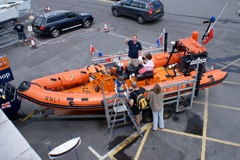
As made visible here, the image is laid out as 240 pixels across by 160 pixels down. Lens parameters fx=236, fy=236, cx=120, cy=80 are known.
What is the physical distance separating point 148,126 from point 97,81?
233 cm

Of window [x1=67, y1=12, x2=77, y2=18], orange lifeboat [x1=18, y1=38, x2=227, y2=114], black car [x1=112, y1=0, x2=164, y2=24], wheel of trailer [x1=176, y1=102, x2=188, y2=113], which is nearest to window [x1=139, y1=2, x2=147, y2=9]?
black car [x1=112, y1=0, x2=164, y2=24]

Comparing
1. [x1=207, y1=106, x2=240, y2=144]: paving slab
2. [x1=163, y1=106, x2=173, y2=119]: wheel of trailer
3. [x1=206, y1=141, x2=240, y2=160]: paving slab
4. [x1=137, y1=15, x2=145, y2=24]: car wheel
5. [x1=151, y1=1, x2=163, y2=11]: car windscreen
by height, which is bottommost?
[x1=206, y1=141, x2=240, y2=160]: paving slab

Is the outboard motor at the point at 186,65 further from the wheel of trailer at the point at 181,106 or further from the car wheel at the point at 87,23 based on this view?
the car wheel at the point at 87,23

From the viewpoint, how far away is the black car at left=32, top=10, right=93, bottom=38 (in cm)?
1445

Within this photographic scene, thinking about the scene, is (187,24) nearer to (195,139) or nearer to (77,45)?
(77,45)

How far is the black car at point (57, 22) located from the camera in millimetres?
14445

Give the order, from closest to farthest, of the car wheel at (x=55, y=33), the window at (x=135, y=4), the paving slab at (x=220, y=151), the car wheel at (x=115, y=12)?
the paving slab at (x=220, y=151)
the car wheel at (x=55, y=33)
the window at (x=135, y=4)
the car wheel at (x=115, y=12)

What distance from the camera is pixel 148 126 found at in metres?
7.85

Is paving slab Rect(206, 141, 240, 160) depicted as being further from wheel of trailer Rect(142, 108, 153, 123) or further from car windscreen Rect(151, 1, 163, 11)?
car windscreen Rect(151, 1, 163, 11)

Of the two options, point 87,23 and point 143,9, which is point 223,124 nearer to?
point 143,9

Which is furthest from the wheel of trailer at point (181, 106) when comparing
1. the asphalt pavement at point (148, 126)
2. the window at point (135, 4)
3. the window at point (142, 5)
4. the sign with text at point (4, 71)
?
the window at point (135, 4)

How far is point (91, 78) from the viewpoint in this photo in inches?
331

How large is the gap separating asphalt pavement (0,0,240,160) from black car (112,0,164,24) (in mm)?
556

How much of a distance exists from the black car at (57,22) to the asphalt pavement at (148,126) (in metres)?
0.48
